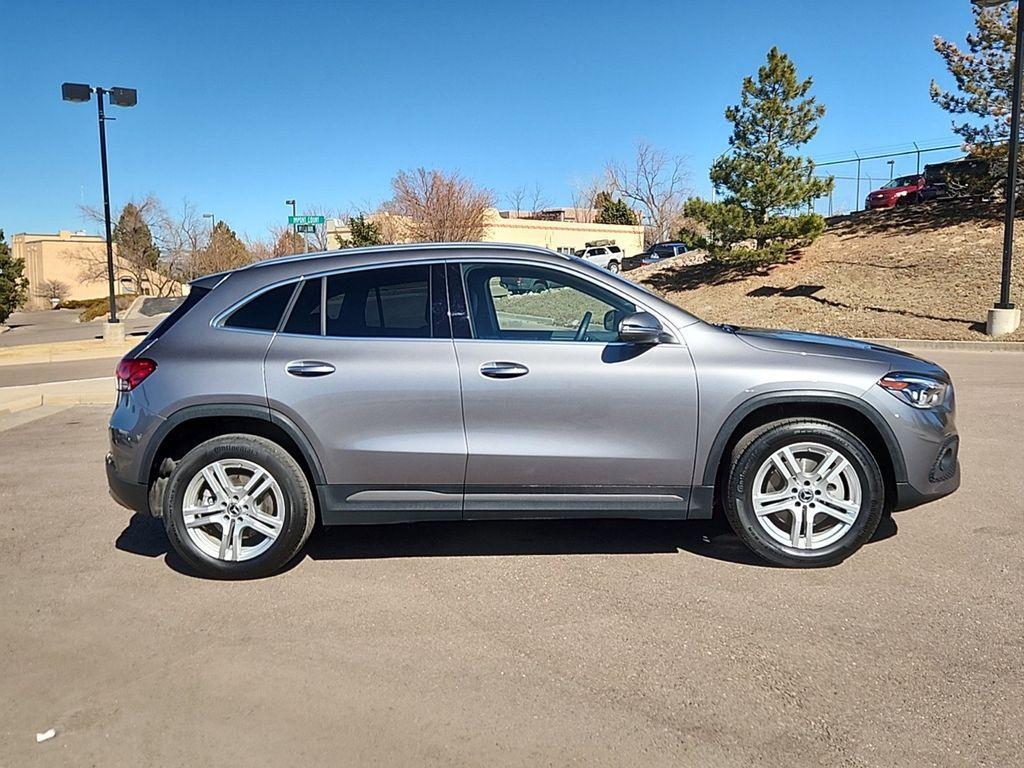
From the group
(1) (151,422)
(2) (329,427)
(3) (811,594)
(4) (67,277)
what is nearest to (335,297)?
(2) (329,427)

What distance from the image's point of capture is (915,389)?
4395 millimetres

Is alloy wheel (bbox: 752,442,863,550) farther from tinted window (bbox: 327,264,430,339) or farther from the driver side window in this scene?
tinted window (bbox: 327,264,430,339)

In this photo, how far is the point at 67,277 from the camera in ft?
259

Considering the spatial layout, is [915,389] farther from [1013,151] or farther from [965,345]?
[1013,151]

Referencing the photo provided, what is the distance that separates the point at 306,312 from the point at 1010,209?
15.7 m

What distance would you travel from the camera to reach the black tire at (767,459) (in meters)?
4.38

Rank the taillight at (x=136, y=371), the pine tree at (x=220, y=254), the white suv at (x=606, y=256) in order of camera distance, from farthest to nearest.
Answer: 1. the pine tree at (x=220, y=254)
2. the white suv at (x=606, y=256)
3. the taillight at (x=136, y=371)

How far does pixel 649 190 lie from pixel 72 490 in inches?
2889

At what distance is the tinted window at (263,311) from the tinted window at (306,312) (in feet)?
0.20

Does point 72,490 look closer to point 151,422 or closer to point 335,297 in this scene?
point 151,422

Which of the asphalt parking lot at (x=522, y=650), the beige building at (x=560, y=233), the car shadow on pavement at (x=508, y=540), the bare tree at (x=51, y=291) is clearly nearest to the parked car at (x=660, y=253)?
the beige building at (x=560, y=233)

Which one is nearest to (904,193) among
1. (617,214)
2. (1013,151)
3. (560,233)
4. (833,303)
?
(833,303)

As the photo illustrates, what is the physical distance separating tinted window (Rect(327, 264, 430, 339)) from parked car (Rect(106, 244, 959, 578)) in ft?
0.04

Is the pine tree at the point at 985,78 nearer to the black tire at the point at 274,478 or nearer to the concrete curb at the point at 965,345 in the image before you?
the concrete curb at the point at 965,345
